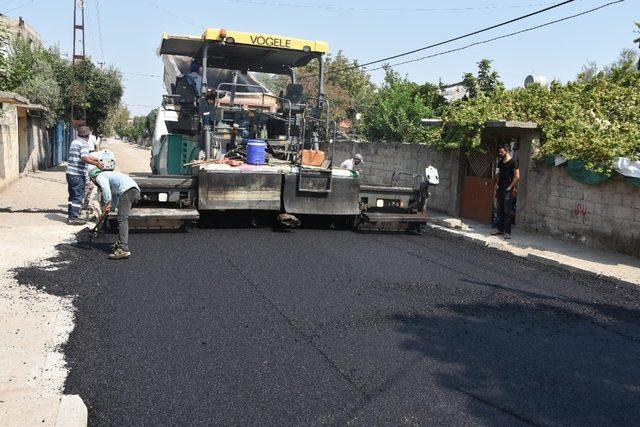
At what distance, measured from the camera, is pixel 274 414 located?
347cm

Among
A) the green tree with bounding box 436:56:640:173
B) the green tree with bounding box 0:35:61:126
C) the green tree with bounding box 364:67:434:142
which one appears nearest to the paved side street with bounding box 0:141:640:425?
the green tree with bounding box 436:56:640:173

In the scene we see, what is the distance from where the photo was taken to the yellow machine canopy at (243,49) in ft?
31.8

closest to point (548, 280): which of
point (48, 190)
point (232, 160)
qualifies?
point (232, 160)

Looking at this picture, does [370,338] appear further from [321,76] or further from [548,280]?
[321,76]

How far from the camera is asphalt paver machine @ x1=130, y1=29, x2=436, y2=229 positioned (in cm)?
899

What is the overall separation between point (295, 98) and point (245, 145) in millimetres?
1254

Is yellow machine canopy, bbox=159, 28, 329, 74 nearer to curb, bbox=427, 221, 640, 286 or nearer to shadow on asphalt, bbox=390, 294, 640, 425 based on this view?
curb, bbox=427, 221, 640, 286

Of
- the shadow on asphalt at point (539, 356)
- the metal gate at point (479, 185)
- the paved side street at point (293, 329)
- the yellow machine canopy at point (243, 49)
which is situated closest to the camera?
the paved side street at point (293, 329)

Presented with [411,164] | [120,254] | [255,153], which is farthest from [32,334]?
[411,164]

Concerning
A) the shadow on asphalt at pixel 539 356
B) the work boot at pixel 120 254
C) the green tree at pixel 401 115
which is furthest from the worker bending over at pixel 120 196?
the green tree at pixel 401 115

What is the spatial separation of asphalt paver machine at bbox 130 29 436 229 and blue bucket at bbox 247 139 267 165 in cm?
2

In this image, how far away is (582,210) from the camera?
10.2 metres

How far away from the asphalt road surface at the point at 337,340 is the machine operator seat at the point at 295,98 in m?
3.04

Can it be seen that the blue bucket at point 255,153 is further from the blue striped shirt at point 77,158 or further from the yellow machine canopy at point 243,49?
the blue striped shirt at point 77,158
